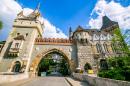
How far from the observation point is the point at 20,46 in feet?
43.5

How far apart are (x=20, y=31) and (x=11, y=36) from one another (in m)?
2.22

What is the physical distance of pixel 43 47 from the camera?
1524cm

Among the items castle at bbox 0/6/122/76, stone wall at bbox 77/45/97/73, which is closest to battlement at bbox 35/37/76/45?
castle at bbox 0/6/122/76

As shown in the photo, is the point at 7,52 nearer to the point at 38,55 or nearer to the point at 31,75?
the point at 38,55

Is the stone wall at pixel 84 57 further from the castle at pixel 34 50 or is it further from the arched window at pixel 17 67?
the arched window at pixel 17 67

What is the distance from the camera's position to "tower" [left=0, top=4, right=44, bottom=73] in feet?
40.4

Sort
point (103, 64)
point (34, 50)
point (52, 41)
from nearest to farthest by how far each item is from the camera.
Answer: point (34, 50), point (52, 41), point (103, 64)

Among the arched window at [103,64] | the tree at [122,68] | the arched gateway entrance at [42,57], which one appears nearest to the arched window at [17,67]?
the arched gateway entrance at [42,57]

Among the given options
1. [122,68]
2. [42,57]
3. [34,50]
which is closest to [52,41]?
[42,57]

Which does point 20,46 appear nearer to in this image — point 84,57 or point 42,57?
point 42,57

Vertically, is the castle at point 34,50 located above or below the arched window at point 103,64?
above

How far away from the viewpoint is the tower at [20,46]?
12.3 metres

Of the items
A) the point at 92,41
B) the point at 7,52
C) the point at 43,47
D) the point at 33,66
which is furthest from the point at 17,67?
the point at 92,41

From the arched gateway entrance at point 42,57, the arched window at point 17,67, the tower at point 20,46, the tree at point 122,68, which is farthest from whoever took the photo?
the arched gateway entrance at point 42,57
